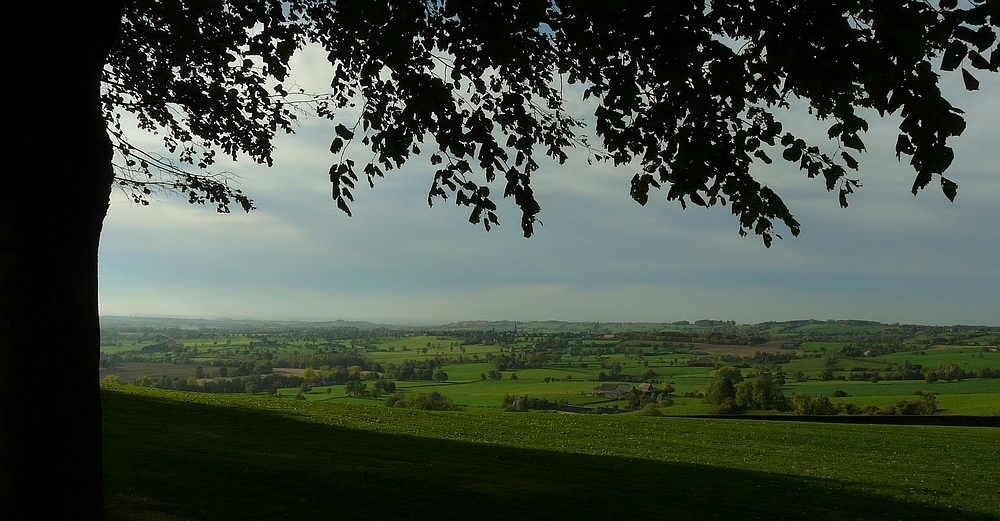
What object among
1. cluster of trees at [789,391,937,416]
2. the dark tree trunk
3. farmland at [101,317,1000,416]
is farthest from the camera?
farmland at [101,317,1000,416]

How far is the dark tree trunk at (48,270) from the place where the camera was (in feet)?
11.9

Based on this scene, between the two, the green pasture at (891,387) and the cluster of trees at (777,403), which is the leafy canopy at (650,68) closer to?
the cluster of trees at (777,403)

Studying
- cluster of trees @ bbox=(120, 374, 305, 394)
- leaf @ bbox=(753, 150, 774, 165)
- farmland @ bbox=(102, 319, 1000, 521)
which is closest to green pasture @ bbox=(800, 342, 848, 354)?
farmland @ bbox=(102, 319, 1000, 521)

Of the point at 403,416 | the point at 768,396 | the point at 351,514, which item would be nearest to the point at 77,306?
the point at 351,514

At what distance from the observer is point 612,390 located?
57062mm

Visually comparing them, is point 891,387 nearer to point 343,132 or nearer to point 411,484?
point 411,484

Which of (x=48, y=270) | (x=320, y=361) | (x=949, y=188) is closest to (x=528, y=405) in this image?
(x=320, y=361)

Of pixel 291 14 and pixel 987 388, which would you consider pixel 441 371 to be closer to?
pixel 987 388

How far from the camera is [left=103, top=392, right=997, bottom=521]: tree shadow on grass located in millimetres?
8602

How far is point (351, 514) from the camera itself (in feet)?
27.0

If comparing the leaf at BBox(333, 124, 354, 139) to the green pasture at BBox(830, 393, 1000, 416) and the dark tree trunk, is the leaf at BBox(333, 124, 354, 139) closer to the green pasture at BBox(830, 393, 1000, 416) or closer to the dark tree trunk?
the dark tree trunk

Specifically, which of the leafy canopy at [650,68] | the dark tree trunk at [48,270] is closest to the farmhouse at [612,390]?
the leafy canopy at [650,68]

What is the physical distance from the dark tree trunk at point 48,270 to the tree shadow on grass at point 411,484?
4321mm

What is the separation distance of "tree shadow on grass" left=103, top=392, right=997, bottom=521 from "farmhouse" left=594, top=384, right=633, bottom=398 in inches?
1569
